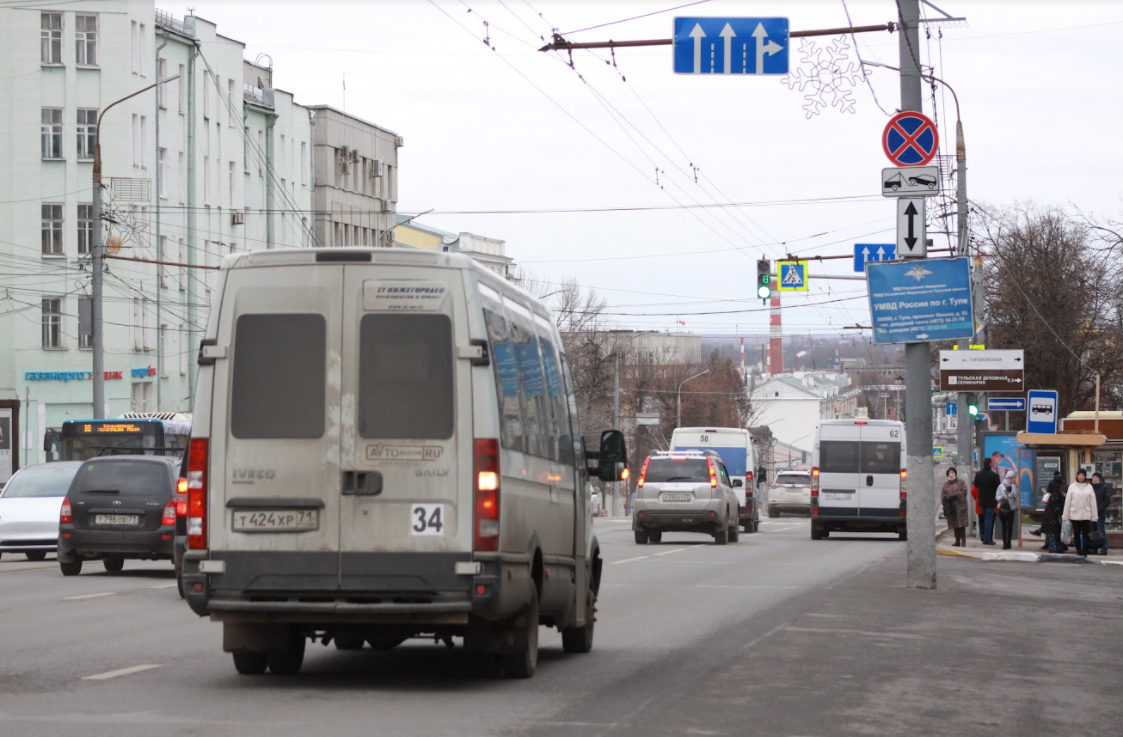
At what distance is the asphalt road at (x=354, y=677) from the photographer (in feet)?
30.5

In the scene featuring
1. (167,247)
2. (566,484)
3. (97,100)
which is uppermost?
(97,100)

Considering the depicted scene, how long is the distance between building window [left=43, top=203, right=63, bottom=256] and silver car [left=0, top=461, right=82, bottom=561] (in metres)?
34.6

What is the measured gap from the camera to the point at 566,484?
12.5 m

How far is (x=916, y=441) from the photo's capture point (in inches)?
843

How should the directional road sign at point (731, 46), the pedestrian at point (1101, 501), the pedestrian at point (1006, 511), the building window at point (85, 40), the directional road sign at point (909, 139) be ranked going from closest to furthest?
the directional road sign at point (731, 46)
the directional road sign at point (909, 139)
the pedestrian at point (1101, 501)
the pedestrian at point (1006, 511)
the building window at point (85, 40)

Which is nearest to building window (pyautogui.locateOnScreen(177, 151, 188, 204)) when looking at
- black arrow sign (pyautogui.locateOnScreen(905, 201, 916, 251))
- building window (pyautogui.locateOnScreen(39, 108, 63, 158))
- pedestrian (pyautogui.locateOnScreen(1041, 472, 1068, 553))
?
building window (pyautogui.locateOnScreen(39, 108, 63, 158))

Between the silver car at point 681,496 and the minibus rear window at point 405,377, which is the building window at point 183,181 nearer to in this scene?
the silver car at point 681,496

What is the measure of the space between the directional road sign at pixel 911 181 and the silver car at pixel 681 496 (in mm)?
13132

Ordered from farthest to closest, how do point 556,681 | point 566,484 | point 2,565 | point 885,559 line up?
point 885,559 → point 2,565 → point 566,484 → point 556,681

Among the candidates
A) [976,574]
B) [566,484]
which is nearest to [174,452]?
[976,574]

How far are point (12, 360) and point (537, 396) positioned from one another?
52128 millimetres

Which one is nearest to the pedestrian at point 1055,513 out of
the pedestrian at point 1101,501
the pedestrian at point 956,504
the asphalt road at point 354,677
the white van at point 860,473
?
the pedestrian at point 1101,501

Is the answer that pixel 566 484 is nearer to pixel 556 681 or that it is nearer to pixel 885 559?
pixel 556 681

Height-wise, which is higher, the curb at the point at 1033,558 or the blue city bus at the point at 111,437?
the blue city bus at the point at 111,437
